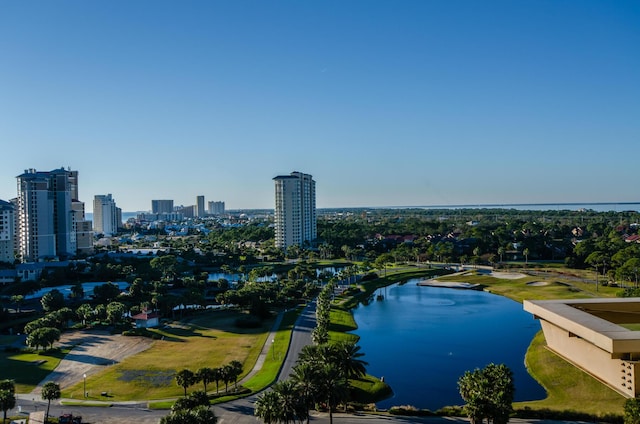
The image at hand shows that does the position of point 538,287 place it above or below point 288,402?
below

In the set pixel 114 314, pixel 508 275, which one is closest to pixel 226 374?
pixel 114 314

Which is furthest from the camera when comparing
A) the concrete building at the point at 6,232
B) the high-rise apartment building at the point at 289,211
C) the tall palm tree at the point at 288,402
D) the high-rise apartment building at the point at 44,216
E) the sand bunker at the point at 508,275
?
the high-rise apartment building at the point at 289,211

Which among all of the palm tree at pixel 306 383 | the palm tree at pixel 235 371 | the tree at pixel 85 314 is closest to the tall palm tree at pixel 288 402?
the palm tree at pixel 306 383

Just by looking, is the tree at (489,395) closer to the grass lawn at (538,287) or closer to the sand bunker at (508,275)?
the grass lawn at (538,287)

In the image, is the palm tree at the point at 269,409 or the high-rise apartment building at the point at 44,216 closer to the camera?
the palm tree at the point at 269,409

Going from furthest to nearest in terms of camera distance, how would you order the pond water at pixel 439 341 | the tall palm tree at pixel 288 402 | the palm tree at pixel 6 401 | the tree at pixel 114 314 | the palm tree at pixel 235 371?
1. the tree at pixel 114 314
2. the pond water at pixel 439 341
3. the palm tree at pixel 235 371
4. the palm tree at pixel 6 401
5. the tall palm tree at pixel 288 402

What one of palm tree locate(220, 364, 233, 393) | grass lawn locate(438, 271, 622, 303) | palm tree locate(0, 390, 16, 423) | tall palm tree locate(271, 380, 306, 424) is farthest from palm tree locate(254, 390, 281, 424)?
grass lawn locate(438, 271, 622, 303)

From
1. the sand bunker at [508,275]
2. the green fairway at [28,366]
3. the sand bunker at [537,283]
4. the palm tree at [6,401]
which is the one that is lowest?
the green fairway at [28,366]

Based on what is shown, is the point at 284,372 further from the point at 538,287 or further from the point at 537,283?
the point at 537,283
